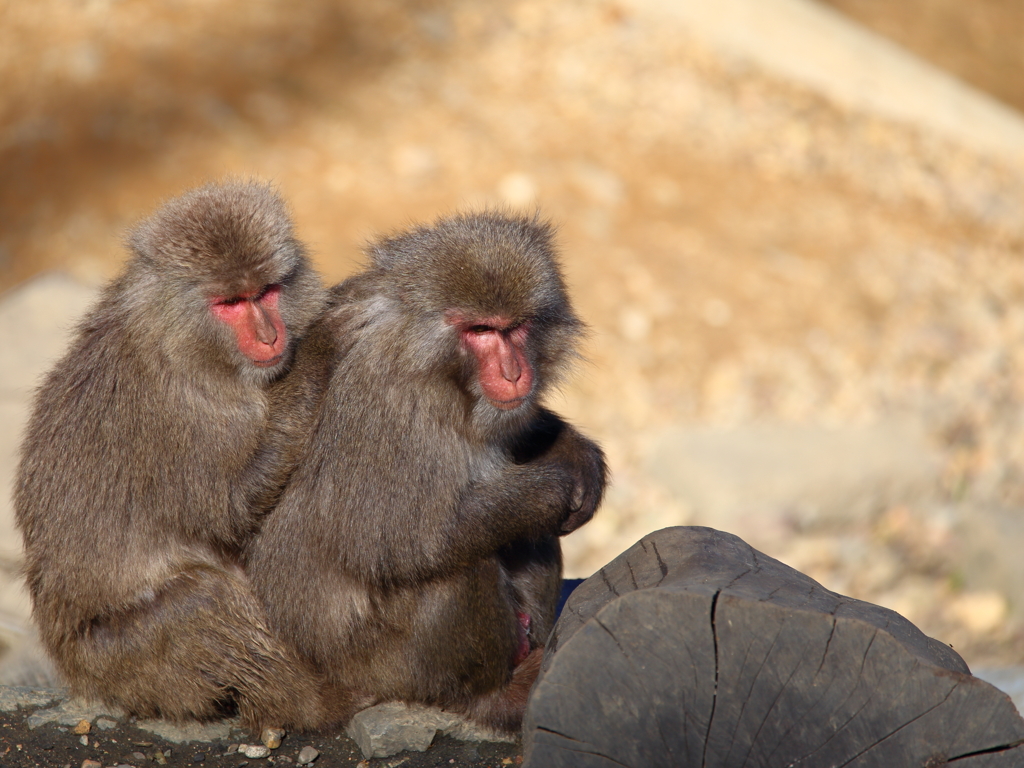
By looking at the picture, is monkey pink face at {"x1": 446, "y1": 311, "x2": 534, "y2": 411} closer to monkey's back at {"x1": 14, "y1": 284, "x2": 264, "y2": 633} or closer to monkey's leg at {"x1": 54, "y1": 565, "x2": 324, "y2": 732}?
monkey's back at {"x1": 14, "y1": 284, "x2": 264, "y2": 633}

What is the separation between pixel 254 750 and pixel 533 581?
1146 mm

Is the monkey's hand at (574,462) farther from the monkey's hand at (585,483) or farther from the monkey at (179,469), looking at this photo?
the monkey at (179,469)

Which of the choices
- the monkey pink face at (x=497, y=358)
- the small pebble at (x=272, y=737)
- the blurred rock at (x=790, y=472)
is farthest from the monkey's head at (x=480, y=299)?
the blurred rock at (x=790, y=472)

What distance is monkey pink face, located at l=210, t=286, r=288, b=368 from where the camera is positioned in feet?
11.7

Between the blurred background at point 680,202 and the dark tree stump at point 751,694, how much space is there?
16.9ft

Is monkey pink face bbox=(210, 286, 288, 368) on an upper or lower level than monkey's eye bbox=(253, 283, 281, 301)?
lower

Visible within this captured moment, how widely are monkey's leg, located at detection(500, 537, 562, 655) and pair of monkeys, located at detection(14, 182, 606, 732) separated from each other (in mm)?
277

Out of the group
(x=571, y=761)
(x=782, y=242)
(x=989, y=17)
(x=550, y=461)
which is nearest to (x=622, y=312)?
(x=782, y=242)

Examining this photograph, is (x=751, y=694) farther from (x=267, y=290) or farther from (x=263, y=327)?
(x=267, y=290)

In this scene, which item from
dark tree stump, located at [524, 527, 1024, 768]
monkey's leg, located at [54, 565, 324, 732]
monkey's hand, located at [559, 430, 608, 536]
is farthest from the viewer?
monkey's hand, located at [559, 430, 608, 536]

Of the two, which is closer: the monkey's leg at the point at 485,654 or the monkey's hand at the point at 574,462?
the monkey's leg at the point at 485,654

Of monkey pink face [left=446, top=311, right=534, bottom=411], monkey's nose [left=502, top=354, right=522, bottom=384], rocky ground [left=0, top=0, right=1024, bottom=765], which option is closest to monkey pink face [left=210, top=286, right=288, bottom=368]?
monkey pink face [left=446, top=311, right=534, bottom=411]

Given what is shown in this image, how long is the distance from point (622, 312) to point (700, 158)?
95.5 inches

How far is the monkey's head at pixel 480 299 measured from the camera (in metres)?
3.50
